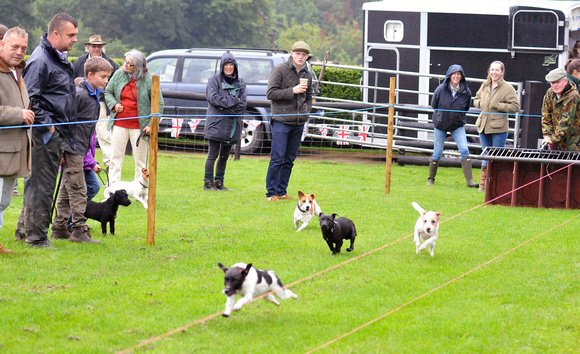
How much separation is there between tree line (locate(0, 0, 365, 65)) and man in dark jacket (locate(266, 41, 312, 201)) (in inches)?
1673

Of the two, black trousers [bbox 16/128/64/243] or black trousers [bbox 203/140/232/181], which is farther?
black trousers [bbox 203/140/232/181]

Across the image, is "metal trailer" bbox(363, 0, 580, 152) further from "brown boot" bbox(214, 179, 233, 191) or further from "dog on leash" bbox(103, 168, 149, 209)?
"dog on leash" bbox(103, 168, 149, 209)

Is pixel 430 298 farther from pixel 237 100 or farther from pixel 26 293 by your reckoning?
pixel 237 100

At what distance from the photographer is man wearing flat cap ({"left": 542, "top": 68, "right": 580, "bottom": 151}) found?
Answer: 31.8 feet

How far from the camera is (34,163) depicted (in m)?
6.94

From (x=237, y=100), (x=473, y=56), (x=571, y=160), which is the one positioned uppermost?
(x=473, y=56)

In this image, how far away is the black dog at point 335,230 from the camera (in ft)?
22.5

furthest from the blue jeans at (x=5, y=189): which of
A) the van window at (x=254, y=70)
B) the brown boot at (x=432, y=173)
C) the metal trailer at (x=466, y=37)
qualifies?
the metal trailer at (x=466, y=37)

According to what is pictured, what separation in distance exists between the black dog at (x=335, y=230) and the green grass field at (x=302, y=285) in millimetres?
143

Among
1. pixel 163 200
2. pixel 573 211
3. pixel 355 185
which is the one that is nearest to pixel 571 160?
pixel 573 211

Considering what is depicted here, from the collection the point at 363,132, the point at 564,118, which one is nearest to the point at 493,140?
the point at 564,118

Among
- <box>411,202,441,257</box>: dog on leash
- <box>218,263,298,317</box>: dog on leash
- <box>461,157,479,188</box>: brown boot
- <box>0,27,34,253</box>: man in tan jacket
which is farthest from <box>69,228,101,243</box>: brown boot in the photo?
<box>461,157,479,188</box>: brown boot

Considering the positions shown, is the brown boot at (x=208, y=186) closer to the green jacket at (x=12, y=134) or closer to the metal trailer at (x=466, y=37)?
the green jacket at (x=12, y=134)

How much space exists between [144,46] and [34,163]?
49.5 metres
